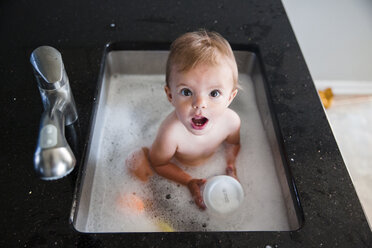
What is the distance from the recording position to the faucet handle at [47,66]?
0.60 meters

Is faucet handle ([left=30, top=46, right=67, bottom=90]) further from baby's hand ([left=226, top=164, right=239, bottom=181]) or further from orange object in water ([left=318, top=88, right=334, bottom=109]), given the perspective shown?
orange object in water ([left=318, top=88, right=334, bottom=109])

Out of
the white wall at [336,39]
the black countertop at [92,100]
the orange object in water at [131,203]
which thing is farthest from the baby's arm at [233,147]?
the white wall at [336,39]

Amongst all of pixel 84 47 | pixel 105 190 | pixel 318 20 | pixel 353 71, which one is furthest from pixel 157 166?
pixel 353 71

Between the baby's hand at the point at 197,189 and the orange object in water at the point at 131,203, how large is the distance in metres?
0.13

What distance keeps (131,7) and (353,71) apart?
1132 millimetres

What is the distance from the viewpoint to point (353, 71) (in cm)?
161

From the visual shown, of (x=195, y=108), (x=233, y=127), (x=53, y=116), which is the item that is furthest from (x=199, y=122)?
(x=53, y=116)

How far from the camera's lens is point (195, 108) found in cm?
71

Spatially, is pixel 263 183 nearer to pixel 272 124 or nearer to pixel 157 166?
pixel 272 124

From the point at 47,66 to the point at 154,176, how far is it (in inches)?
15.9

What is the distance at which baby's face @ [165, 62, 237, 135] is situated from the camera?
0.69 m

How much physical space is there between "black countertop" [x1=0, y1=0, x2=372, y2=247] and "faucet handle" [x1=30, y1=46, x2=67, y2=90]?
0.16 m

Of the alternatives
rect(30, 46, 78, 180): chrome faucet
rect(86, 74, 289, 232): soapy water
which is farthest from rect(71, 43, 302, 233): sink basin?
rect(30, 46, 78, 180): chrome faucet

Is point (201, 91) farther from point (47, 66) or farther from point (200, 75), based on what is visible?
point (47, 66)
